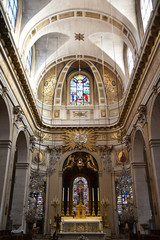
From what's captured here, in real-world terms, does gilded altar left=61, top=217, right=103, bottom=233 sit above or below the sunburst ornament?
below

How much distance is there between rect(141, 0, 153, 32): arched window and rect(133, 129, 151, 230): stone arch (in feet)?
17.9

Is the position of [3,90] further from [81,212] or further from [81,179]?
[81,179]

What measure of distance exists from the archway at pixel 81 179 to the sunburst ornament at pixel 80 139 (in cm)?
67

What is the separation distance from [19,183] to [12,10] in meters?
9.13

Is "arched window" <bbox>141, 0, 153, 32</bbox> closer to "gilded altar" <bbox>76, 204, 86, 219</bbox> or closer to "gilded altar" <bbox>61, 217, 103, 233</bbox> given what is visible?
"gilded altar" <bbox>61, 217, 103, 233</bbox>

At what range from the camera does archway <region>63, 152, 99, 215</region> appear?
16.6m

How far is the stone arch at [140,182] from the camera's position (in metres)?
12.4

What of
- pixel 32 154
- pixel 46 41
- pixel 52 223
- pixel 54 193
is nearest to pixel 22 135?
pixel 32 154

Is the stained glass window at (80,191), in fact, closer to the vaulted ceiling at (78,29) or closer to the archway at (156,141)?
the vaulted ceiling at (78,29)

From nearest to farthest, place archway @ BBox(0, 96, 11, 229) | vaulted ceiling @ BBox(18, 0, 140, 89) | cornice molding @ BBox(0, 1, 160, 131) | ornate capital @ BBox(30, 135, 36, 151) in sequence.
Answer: cornice molding @ BBox(0, 1, 160, 131) → archway @ BBox(0, 96, 11, 229) → vaulted ceiling @ BBox(18, 0, 140, 89) → ornate capital @ BBox(30, 135, 36, 151)

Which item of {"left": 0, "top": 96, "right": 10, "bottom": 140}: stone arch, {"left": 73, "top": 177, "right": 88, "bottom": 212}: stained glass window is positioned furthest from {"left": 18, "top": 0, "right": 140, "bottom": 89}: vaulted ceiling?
{"left": 73, "top": 177, "right": 88, "bottom": 212}: stained glass window

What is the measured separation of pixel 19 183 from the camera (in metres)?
13.4

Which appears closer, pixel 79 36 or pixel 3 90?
pixel 3 90

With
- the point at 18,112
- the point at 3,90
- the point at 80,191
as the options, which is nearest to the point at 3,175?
the point at 18,112
